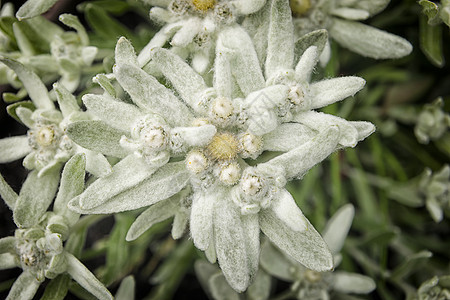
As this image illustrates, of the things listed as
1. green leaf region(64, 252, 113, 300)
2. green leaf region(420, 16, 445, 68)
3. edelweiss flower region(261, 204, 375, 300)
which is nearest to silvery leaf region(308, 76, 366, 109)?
green leaf region(420, 16, 445, 68)

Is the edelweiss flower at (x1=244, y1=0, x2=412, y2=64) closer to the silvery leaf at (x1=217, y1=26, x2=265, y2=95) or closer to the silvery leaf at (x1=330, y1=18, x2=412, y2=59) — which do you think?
the silvery leaf at (x1=330, y1=18, x2=412, y2=59)

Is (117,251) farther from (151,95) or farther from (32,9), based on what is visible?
(32,9)

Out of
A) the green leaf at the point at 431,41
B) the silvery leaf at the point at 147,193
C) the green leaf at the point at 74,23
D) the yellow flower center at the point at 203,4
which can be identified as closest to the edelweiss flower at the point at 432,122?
the green leaf at the point at 431,41

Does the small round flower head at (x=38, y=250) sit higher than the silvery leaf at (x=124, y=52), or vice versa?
the silvery leaf at (x=124, y=52)

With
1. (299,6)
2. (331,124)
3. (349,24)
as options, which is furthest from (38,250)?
(349,24)

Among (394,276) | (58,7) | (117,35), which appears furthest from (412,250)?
(58,7)

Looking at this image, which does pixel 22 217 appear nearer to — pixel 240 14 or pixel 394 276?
pixel 240 14

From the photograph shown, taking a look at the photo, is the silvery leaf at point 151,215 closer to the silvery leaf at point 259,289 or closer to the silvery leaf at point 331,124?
the silvery leaf at point 331,124
